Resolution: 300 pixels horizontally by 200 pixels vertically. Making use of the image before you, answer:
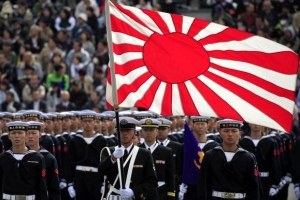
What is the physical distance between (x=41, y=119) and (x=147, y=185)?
6906mm

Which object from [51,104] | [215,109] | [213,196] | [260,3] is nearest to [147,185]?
[213,196]

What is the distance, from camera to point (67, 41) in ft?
104

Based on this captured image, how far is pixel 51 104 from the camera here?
89.7ft

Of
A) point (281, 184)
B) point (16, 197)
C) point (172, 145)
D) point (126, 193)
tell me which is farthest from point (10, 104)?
point (126, 193)

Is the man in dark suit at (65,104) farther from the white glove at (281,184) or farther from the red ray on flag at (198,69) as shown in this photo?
the red ray on flag at (198,69)

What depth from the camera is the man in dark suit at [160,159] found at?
15.1 meters

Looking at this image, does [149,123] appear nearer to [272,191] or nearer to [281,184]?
[272,191]

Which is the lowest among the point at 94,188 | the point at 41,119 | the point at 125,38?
the point at 94,188

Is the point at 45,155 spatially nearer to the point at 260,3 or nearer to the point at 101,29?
the point at 101,29

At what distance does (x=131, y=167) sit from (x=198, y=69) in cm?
168

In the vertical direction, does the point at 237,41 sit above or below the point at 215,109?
above

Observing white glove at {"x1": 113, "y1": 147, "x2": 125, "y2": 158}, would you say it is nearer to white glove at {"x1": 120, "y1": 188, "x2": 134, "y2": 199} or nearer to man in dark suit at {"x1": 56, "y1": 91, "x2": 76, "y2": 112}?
white glove at {"x1": 120, "y1": 188, "x2": 134, "y2": 199}

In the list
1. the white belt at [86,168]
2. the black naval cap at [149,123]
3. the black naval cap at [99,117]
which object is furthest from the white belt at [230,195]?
the black naval cap at [99,117]

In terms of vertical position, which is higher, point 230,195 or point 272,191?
point 230,195
